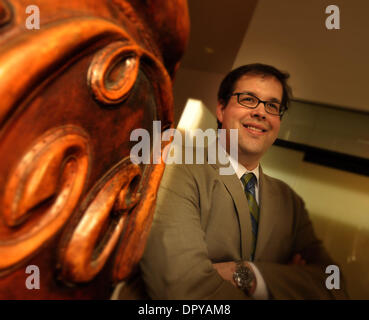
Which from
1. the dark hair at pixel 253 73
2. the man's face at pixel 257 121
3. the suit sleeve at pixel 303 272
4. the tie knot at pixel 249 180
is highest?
the dark hair at pixel 253 73

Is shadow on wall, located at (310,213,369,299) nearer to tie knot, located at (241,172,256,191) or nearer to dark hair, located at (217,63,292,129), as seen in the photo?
tie knot, located at (241,172,256,191)

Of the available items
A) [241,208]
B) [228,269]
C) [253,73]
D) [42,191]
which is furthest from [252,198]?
[42,191]

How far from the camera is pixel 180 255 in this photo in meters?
0.47

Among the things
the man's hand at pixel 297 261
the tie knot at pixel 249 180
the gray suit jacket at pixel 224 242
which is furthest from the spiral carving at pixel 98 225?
the man's hand at pixel 297 261

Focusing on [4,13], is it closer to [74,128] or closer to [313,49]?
[74,128]

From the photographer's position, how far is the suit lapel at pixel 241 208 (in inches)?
19.2

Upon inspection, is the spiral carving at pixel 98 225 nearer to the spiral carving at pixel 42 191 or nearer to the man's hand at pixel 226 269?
the spiral carving at pixel 42 191

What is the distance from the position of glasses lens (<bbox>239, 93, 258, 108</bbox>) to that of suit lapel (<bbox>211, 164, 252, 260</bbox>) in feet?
0.48

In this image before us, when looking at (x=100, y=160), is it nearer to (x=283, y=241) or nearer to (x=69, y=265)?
(x=69, y=265)

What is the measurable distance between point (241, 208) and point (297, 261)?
0.15m

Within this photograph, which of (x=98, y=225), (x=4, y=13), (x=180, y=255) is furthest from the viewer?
(x=180, y=255)

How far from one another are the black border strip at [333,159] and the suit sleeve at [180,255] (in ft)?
0.77

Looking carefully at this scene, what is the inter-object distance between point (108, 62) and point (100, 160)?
14 cm
